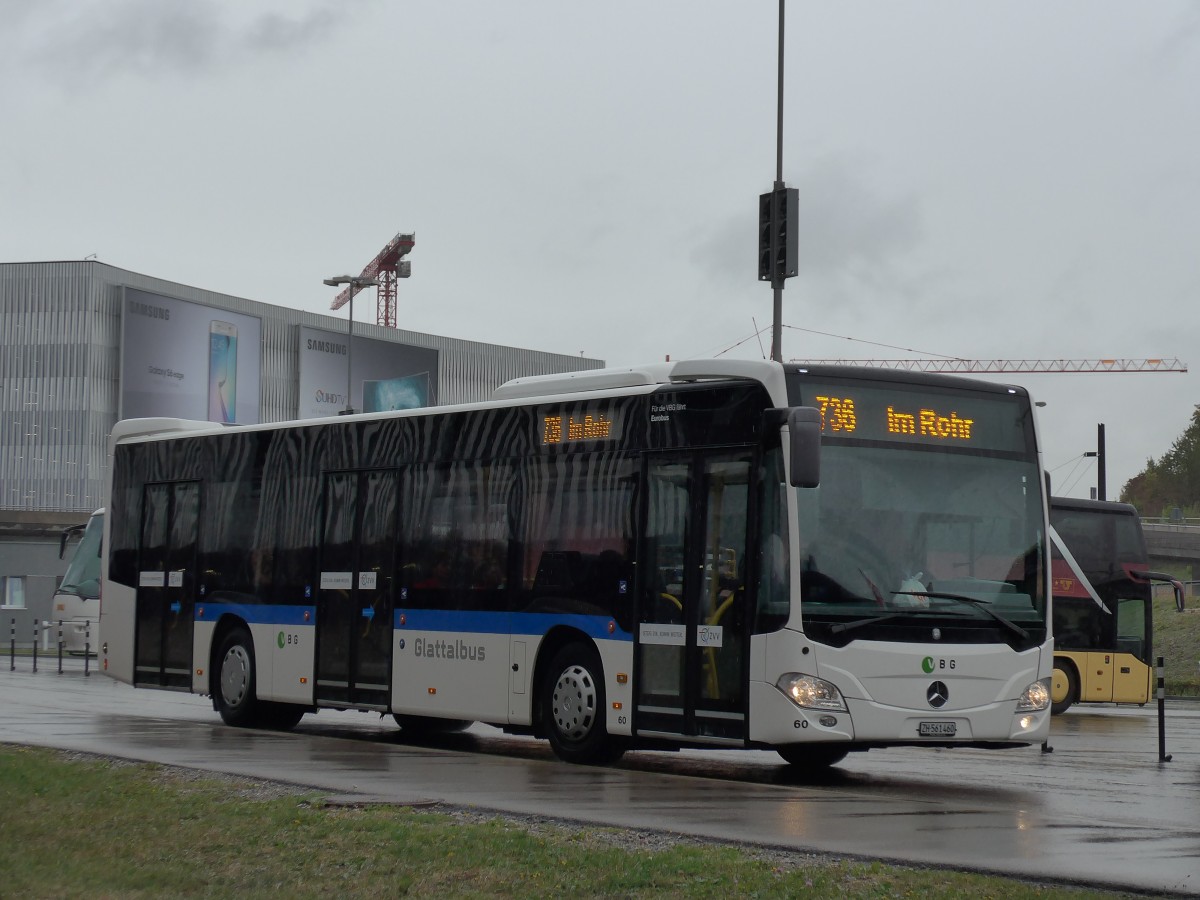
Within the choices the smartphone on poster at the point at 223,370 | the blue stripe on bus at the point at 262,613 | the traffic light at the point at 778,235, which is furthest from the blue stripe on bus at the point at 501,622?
the smartphone on poster at the point at 223,370

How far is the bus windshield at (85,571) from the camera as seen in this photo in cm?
3956

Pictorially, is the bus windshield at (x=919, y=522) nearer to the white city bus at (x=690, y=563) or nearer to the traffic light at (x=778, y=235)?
the white city bus at (x=690, y=563)

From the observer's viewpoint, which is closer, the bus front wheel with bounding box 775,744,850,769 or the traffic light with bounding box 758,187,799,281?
the bus front wheel with bounding box 775,744,850,769

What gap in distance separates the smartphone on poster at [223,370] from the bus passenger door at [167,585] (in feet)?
251

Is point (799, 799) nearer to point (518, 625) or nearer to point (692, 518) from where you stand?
point (692, 518)

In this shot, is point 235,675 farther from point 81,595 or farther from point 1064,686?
point 81,595

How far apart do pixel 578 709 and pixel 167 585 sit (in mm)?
7485

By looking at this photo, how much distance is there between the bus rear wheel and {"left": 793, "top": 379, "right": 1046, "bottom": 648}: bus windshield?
8234 millimetres

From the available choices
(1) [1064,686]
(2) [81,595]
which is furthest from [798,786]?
(2) [81,595]

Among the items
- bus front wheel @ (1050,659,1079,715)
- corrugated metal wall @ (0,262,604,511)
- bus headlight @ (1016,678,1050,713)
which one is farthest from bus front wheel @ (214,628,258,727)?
corrugated metal wall @ (0,262,604,511)

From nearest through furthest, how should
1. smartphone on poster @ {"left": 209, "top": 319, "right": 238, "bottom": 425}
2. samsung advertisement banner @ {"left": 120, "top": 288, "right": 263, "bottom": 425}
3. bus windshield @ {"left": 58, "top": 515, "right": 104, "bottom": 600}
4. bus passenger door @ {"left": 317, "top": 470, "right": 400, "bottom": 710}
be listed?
1. bus passenger door @ {"left": 317, "top": 470, "right": 400, "bottom": 710}
2. bus windshield @ {"left": 58, "top": 515, "right": 104, "bottom": 600}
3. samsung advertisement banner @ {"left": 120, "top": 288, "right": 263, "bottom": 425}
4. smartphone on poster @ {"left": 209, "top": 319, "right": 238, "bottom": 425}

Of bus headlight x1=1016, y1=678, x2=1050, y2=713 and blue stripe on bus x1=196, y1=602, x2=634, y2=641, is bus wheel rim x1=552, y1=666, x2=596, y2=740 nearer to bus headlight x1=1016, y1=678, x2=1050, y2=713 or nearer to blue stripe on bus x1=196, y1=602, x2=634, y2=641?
blue stripe on bus x1=196, y1=602, x2=634, y2=641

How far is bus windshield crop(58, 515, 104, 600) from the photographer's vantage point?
39562mm

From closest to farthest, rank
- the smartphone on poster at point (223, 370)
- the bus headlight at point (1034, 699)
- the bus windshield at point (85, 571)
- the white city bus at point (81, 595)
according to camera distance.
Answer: the bus headlight at point (1034, 699) → the white city bus at point (81, 595) → the bus windshield at point (85, 571) → the smartphone on poster at point (223, 370)
